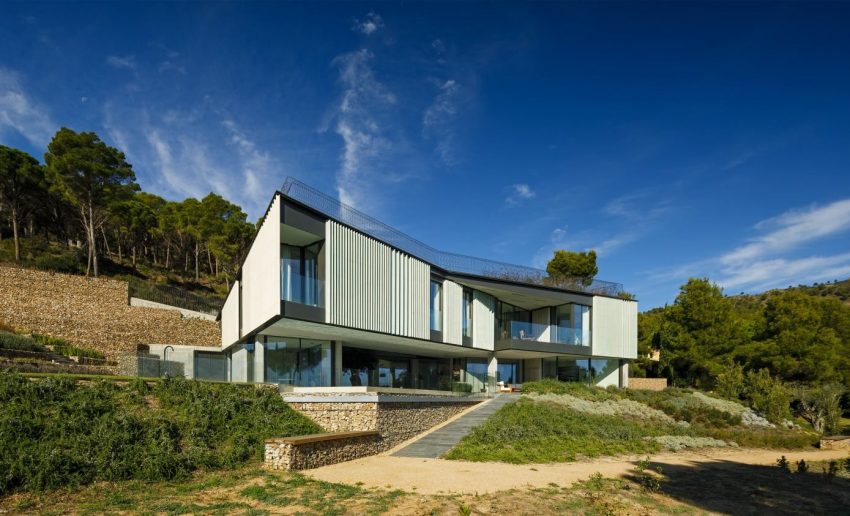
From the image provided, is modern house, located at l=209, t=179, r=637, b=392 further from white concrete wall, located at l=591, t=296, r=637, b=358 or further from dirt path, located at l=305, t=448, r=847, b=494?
dirt path, located at l=305, t=448, r=847, b=494

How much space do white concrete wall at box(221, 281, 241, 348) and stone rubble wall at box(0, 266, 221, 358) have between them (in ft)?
14.0

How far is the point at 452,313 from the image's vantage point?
25375 mm

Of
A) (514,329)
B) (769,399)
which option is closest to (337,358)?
(514,329)

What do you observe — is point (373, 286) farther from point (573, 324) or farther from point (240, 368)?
point (573, 324)

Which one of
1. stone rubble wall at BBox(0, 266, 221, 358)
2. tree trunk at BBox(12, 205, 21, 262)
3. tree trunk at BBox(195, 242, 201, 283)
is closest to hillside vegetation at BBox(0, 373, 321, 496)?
stone rubble wall at BBox(0, 266, 221, 358)

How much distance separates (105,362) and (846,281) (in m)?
115

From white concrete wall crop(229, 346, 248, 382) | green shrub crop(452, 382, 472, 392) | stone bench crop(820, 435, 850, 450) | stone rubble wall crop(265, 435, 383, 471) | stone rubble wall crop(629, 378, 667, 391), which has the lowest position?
stone rubble wall crop(629, 378, 667, 391)

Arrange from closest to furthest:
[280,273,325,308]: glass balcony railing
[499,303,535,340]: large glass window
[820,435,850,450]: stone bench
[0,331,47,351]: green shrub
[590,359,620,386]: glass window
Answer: [280,273,325,308]: glass balcony railing
[0,331,47,351]: green shrub
[820,435,850,450]: stone bench
[499,303,535,340]: large glass window
[590,359,620,386]: glass window

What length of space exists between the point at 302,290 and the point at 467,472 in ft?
27.9

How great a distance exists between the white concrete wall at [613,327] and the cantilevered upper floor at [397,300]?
70mm

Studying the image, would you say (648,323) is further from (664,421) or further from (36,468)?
(36,468)

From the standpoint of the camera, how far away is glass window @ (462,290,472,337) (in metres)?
26.4

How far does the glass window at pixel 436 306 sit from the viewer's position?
78.8ft

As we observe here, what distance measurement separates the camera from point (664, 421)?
2297 cm
